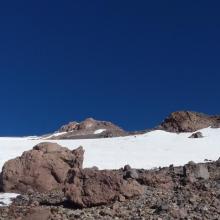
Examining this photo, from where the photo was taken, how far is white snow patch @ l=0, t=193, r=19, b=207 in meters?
23.2

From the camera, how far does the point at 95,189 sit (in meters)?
20.7

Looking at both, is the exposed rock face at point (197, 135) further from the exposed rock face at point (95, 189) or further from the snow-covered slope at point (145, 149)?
the exposed rock face at point (95, 189)

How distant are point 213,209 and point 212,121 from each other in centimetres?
3203

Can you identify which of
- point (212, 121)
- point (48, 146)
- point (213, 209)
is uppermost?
point (212, 121)

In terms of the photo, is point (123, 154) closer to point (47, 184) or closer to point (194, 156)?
point (194, 156)

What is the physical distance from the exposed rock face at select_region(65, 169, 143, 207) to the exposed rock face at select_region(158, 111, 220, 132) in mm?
27589

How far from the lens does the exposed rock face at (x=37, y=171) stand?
26.3 meters

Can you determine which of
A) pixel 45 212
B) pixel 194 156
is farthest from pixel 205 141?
pixel 45 212

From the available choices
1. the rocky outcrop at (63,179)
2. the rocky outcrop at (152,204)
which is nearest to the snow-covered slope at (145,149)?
the rocky outcrop at (63,179)

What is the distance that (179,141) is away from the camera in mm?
42281

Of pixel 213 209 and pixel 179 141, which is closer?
pixel 213 209

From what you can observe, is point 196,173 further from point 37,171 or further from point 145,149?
point 145,149

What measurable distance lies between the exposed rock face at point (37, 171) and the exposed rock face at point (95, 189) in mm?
5312

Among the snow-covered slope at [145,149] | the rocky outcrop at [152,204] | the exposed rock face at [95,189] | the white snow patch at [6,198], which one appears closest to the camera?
the rocky outcrop at [152,204]
